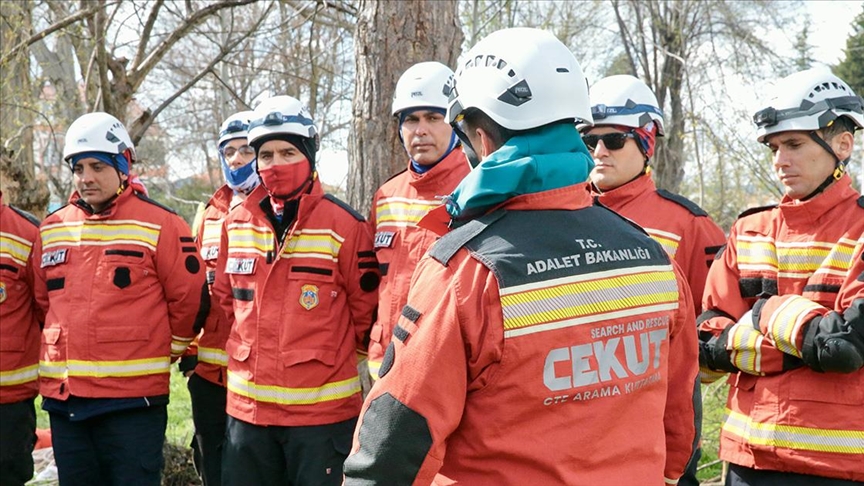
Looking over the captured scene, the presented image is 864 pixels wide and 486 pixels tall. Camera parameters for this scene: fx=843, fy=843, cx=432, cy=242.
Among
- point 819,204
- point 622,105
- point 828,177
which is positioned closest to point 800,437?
point 819,204

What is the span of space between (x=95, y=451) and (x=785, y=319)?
12.5ft

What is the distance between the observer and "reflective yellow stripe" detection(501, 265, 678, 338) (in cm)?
208

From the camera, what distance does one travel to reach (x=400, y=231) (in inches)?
174

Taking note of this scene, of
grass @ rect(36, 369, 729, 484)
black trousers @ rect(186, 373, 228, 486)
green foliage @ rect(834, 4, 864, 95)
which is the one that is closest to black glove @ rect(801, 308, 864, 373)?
grass @ rect(36, 369, 729, 484)

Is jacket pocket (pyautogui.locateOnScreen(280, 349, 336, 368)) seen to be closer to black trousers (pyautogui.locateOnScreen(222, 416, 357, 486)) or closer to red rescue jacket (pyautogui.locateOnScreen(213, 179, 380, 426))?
red rescue jacket (pyautogui.locateOnScreen(213, 179, 380, 426))

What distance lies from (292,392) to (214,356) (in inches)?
43.5

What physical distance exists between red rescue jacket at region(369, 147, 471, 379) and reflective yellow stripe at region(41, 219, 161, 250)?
1.39 metres

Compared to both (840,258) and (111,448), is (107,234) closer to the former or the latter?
(111,448)

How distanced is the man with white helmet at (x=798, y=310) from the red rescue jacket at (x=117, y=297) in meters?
3.01

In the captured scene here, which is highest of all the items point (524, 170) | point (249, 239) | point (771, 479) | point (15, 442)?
point (524, 170)

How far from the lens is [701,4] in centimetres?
1406

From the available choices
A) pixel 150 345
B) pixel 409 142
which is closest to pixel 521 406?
pixel 409 142

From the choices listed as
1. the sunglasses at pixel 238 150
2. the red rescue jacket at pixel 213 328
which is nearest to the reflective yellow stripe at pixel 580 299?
the red rescue jacket at pixel 213 328

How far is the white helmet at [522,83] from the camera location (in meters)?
2.24
